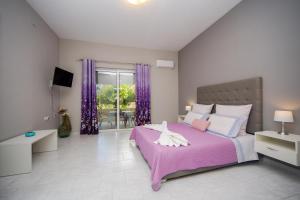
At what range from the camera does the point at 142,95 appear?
473cm

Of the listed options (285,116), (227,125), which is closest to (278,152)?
(285,116)

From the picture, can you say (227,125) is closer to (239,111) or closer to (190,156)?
(239,111)

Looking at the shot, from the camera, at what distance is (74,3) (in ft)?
A: 8.54

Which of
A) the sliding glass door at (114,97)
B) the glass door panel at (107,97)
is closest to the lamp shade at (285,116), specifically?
the sliding glass door at (114,97)

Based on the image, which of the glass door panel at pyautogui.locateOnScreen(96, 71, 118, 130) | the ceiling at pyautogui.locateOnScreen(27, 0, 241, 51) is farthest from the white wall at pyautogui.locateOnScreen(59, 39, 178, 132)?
the glass door panel at pyautogui.locateOnScreen(96, 71, 118, 130)

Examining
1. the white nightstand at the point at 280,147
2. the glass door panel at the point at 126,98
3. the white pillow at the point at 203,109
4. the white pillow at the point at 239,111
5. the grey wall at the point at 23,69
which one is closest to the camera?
the white nightstand at the point at 280,147

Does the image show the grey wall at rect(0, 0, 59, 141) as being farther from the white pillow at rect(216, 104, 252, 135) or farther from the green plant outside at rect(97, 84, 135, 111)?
the white pillow at rect(216, 104, 252, 135)

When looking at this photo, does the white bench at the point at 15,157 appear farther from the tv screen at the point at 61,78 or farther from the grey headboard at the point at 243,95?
the grey headboard at the point at 243,95

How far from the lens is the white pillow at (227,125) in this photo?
2.26 meters

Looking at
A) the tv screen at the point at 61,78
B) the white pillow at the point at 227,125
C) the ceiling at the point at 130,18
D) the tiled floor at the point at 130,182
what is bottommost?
the tiled floor at the point at 130,182

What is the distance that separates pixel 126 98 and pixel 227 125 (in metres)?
3.40

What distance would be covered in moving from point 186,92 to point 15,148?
4305 mm

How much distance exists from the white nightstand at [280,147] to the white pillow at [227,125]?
293 millimetres

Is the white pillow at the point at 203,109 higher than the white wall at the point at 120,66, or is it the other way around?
the white wall at the point at 120,66
